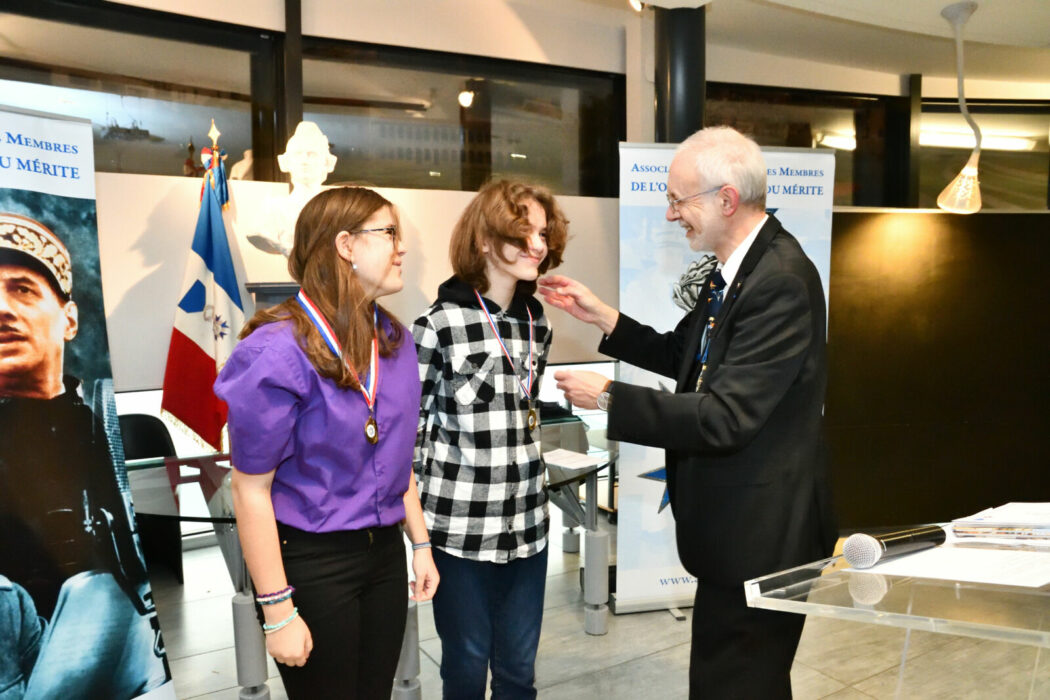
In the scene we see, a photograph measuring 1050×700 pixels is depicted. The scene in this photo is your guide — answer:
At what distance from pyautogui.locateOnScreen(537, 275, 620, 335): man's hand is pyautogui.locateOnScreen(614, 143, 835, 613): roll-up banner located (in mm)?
1268

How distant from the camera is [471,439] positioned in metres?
1.87

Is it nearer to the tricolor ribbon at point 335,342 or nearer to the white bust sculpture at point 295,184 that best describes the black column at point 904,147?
the white bust sculpture at point 295,184

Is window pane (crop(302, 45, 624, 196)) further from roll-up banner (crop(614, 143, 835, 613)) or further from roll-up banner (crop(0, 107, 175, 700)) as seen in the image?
roll-up banner (crop(0, 107, 175, 700))

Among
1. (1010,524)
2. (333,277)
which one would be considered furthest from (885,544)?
(333,277)

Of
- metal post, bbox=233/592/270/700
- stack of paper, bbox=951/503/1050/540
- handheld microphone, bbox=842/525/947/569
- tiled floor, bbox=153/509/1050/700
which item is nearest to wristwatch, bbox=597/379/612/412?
handheld microphone, bbox=842/525/947/569

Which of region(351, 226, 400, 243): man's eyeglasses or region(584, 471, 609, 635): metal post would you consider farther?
region(584, 471, 609, 635): metal post

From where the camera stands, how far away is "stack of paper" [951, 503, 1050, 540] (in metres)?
1.29

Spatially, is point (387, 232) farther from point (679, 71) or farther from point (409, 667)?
point (679, 71)

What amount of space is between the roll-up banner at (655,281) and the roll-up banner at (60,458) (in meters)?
1.97

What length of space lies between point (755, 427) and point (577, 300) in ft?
2.50

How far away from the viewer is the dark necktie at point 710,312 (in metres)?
1.66

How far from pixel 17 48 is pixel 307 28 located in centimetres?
122

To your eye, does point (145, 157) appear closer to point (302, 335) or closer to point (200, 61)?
point (200, 61)

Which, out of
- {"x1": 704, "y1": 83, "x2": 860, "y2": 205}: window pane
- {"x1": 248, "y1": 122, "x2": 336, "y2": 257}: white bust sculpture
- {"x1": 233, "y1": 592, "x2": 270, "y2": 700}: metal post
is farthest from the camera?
{"x1": 704, "y1": 83, "x2": 860, "y2": 205}: window pane
